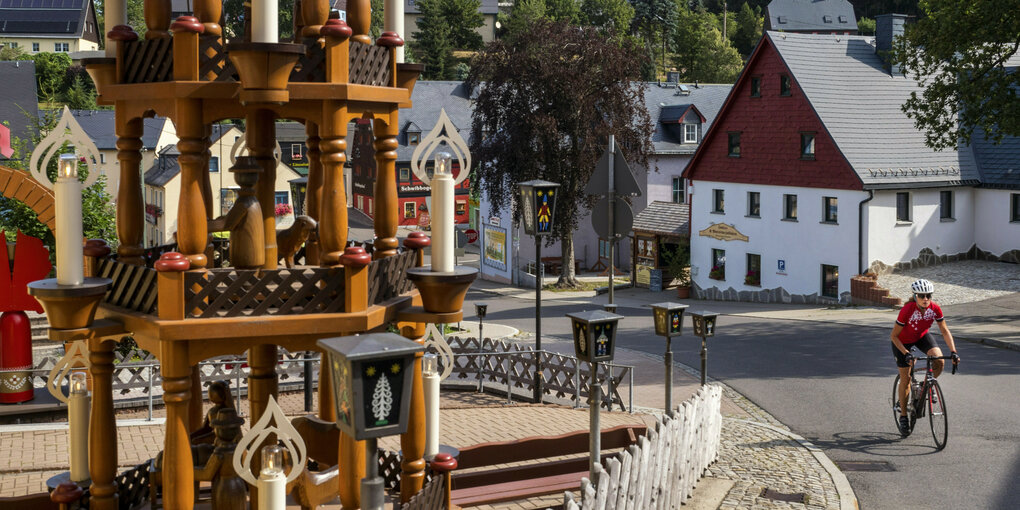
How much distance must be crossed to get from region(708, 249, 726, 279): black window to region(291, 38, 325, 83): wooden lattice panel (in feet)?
117

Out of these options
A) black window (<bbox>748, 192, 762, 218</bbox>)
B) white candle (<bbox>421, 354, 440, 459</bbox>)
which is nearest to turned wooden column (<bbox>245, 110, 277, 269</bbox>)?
white candle (<bbox>421, 354, 440, 459</bbox>)

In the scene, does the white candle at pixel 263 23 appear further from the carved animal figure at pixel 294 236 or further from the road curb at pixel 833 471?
the road curb at pixel 833 471

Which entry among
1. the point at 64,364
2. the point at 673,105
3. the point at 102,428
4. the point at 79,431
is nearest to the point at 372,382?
the point at 102,428

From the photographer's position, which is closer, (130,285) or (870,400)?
(130,285)

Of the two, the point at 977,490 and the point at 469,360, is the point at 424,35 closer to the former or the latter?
the point at 469,360

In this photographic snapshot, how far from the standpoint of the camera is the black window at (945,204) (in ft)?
124

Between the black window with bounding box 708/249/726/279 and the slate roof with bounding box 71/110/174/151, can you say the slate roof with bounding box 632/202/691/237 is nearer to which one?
the black window with bounding box 708/249/726/279

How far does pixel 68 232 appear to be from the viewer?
7297mm

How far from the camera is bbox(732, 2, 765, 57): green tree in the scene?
119 meters

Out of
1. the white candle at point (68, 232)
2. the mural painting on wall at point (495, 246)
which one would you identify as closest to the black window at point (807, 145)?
the mural painting on wall at point (495, 246)

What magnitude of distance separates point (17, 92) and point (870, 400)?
4786 cm

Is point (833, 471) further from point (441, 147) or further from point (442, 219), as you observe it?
point (442, 219)

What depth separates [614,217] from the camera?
12312mm

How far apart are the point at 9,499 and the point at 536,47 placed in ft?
116
